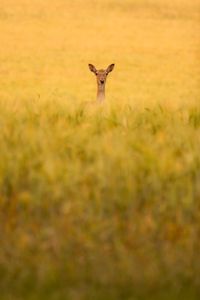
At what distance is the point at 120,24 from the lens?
28.5m

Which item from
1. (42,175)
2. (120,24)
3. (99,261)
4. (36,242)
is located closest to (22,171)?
(42,175)

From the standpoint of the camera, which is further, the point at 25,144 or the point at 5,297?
the point at 25,144

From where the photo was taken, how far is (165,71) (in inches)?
843

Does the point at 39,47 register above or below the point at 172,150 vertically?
above

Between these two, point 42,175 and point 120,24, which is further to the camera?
point 120,24

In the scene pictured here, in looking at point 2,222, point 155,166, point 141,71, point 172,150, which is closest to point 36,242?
point 2,222

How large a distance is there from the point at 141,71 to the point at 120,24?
7.47 meters

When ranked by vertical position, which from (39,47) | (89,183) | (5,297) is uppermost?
(39,47)

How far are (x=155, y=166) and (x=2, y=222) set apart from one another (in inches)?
32.7

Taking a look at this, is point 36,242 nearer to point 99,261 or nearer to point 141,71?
point 99,261

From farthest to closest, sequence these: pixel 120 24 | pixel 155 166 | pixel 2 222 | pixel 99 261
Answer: pixel 120 24
pixel 155 166
pixel 2 222
pixel 99 261

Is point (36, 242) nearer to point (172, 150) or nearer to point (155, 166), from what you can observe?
point (155, 166)

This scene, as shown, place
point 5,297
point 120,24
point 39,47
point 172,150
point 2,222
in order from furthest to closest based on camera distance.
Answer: point 120,24, point 39,47, point 172,150, point 2,222, point 5,297

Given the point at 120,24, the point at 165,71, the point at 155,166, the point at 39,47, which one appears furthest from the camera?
the point at 120,24
